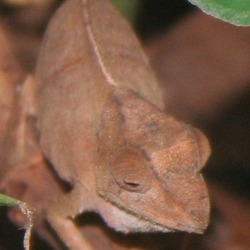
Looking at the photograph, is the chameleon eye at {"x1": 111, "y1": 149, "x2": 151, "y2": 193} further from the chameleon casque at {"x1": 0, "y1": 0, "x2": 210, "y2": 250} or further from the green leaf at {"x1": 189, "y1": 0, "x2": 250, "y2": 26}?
the green leaf at {"x1": 189, "y1": 0, "x2": 250, "y2": 26}

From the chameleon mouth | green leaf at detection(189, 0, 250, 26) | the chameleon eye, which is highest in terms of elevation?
green leaf at detection(189, 0, 250, 26)

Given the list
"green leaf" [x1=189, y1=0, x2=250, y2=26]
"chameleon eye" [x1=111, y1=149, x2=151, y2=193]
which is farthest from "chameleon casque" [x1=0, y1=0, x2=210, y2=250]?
"green leaf" [x1=189, y1=0, x2=250, y2=26]

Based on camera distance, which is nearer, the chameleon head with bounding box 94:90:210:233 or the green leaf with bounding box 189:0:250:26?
the green leaf with bounding box 189:0:250:26

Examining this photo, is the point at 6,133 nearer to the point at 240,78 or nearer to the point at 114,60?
the point at 114,60

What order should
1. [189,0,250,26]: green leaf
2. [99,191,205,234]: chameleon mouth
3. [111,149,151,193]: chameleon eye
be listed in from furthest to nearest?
[111,149,151,193]: chameleon eye, [99,191,205,234]: chameleon mouth, [189,0,250,26]: green leaf

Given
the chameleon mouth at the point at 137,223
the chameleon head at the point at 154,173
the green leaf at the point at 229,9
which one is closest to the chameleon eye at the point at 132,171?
the chameleon head at the point at 154,173

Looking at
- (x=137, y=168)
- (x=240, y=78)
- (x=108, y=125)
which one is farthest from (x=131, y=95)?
(x=240, y=78)

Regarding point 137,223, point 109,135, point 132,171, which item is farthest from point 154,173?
point 109,135

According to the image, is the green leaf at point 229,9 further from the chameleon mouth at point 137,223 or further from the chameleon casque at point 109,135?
the chameleon mouth at point 137,223
